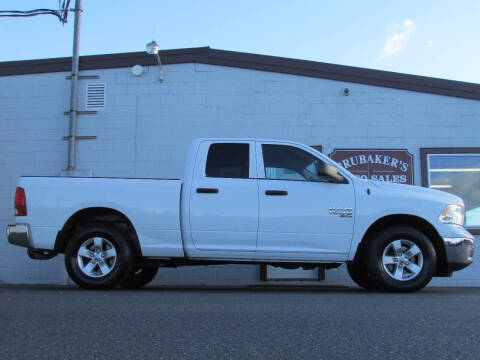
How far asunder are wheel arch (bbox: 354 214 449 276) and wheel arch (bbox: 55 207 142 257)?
2801 millimetres

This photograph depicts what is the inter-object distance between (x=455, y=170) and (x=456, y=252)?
17.3 feet

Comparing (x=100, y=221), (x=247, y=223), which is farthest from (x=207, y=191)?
(x=100, y=221)

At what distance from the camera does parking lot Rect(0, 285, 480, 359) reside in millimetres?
2615

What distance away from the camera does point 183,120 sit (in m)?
11.6

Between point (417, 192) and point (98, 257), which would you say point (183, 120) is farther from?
point (417, 192)

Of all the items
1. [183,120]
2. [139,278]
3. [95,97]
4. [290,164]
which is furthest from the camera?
[95,97]

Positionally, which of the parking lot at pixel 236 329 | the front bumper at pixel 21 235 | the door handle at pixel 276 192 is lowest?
the parking lot at pixel 236 329

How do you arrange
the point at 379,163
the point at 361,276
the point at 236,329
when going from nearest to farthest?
the point at 236,329 → the point at 361,276 → the point at 379,163

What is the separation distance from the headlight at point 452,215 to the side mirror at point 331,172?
1309mm

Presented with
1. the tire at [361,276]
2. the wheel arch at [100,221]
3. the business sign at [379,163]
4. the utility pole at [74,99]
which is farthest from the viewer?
the utility pole at [74,99]

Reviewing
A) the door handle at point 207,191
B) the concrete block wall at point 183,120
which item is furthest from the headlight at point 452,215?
the concrete block wall at point 183,120

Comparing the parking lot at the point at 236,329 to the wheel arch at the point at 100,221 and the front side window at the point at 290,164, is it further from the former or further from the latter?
the front side window at the point at 290,164

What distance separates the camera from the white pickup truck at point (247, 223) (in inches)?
252

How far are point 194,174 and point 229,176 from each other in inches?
17.6
